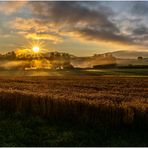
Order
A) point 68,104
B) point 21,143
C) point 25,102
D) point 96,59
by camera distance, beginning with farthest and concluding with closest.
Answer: point 96,59 → point 25,102 → point 68,104 → point 21,143

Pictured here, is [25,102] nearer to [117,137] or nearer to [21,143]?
[21,143]

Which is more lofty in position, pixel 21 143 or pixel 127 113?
pixel 127 113

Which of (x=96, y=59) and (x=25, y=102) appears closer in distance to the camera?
(x=25, y=102)

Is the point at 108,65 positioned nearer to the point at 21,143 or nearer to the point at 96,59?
the point at 96,59

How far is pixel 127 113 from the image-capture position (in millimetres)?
14516

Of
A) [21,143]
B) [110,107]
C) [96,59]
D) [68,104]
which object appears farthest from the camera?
[96,59]

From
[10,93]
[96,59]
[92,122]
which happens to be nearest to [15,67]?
[96,59]

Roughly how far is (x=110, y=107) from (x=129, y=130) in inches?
47.9

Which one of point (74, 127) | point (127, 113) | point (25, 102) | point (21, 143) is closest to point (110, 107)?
point (127, 113)

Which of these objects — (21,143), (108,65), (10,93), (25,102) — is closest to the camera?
(21,143)

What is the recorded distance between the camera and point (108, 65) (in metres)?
81.9

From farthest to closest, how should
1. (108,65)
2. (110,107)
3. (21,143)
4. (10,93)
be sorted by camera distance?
1. (108,65)
2. (10,93)
3. (110,107)
4. (21,143)

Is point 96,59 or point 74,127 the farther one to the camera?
point 96,59

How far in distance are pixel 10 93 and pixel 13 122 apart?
3.38 meters
